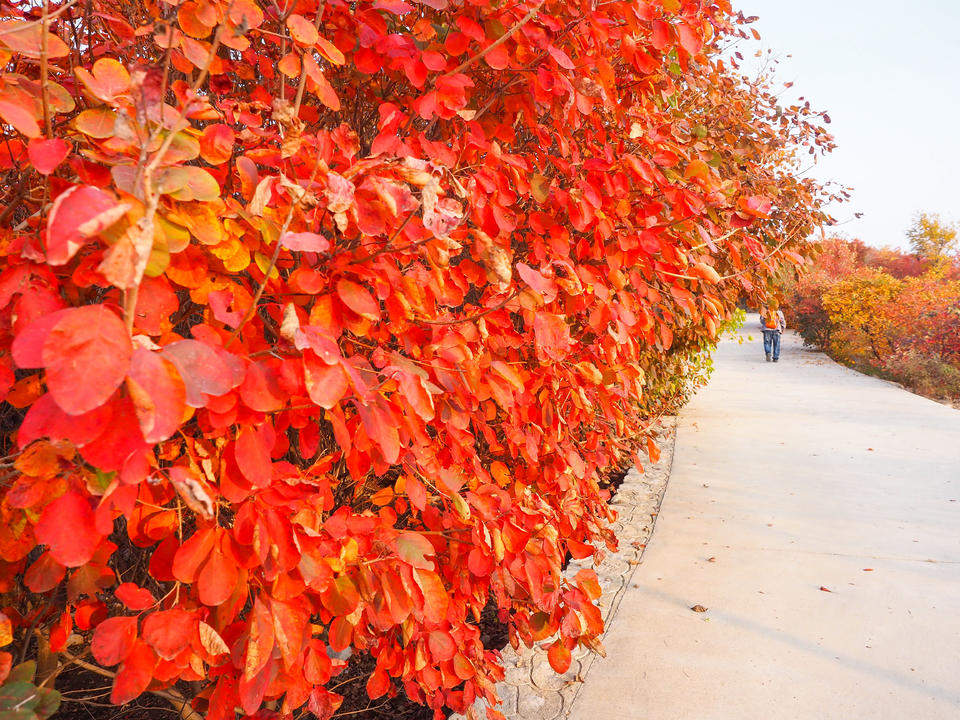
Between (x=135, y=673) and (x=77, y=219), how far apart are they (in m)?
0.74

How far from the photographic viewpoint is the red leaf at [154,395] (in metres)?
0.55

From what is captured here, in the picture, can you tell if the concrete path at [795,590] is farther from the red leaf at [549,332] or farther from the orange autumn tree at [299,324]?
the red leaf at [549,332]

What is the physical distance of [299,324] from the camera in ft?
3.05

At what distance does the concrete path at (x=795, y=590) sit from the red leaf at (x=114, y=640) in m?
1.66

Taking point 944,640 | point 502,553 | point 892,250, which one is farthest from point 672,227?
point 892,250

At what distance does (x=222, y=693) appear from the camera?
1070 mm

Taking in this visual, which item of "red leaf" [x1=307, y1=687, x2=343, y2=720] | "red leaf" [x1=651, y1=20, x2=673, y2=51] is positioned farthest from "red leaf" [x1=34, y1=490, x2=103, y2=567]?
"red leaf" [x1=651, y1=20, x2=673, y2=51]

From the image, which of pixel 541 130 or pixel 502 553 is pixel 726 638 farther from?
pixel 541 130

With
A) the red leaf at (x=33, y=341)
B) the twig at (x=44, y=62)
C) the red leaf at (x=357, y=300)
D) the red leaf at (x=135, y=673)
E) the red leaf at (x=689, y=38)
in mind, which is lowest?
the red leaf at (x=135, y=673)

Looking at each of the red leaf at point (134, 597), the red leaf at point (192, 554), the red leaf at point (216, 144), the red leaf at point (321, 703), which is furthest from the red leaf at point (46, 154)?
the red leaf at point (321, 703)

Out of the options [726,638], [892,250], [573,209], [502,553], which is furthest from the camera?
[892,250]

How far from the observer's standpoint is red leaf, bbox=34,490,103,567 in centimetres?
68

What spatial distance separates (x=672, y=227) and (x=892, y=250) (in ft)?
113

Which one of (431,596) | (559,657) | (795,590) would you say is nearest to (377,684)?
(559,657)
